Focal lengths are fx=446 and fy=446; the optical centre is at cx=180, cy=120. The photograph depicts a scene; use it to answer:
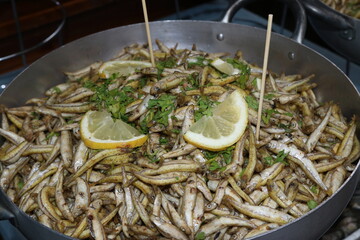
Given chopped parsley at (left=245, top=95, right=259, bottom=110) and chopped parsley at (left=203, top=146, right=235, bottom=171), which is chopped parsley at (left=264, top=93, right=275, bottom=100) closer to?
chopped parsley at (left=245, top=95, right=259, bottom=110)

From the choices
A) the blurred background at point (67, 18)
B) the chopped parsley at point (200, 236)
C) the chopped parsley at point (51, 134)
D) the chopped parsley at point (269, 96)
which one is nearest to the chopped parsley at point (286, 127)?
the chopped parsley at point (269, 96)

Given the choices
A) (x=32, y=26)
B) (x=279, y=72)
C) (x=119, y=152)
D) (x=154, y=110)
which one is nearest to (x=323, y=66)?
(x=279, y=72)

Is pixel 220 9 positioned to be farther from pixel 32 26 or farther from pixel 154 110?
pixel 32 26

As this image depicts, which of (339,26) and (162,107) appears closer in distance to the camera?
(162,107)

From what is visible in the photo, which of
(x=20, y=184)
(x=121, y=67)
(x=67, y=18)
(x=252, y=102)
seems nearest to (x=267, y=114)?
(x=252, y=102)

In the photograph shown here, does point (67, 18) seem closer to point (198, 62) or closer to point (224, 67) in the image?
point (198, 62)

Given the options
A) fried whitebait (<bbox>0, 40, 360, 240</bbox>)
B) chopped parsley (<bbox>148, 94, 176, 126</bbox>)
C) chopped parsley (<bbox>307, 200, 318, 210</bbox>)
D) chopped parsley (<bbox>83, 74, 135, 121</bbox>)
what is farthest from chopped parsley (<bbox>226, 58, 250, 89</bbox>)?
chopped parsley (<bbox>307, 200, 318, 210</bbox>)

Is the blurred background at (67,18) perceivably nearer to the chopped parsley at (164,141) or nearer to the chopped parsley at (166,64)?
the chopped parsley at (166,64)

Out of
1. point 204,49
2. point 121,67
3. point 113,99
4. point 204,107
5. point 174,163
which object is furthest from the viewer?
point 204,49
